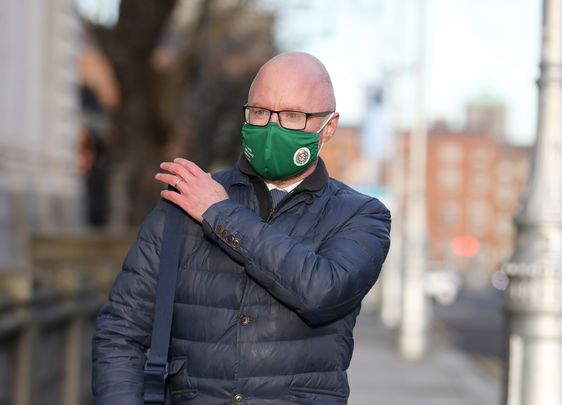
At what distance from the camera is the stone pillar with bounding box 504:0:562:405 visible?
21.8 ft

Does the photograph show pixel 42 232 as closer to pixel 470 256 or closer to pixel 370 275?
pixel 370 275

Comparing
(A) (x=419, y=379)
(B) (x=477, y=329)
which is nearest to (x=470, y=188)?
(B) (x=477, y=329)

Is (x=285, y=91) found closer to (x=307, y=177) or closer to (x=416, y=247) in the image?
(x=307, y=177)

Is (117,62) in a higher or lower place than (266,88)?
higher

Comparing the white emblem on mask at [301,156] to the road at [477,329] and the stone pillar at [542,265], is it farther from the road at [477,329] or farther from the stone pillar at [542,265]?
the road at [477,329]

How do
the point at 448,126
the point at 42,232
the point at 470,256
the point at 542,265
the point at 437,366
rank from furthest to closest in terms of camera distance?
the point at 448,126 < the point at 470,256 < the point at 437,366 < the point at 42,232 < the point at 542,265

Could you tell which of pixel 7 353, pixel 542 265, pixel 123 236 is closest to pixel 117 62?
pixel 123 236

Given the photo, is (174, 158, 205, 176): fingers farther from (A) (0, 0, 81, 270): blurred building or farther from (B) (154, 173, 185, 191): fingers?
(A) (0, 0, 81, 270): blurred building

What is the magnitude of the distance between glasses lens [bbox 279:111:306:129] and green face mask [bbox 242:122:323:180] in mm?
20

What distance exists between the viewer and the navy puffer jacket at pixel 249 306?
3.34m

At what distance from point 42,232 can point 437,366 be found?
24.8 feet

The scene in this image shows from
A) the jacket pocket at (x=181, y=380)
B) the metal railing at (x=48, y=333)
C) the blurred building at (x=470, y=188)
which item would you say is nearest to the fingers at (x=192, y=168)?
the jacket pocket at (x=181, y=380)

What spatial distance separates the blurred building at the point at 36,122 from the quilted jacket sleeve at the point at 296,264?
11866mm

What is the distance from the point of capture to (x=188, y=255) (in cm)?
349
